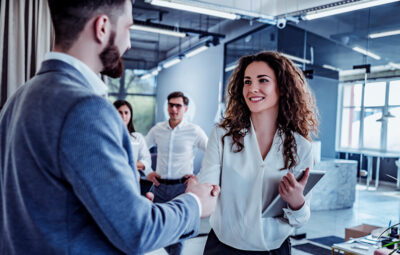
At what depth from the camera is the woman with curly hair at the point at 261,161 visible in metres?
1.37

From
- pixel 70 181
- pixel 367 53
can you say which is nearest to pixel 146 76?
pixel 367 53

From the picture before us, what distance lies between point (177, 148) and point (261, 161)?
277cm

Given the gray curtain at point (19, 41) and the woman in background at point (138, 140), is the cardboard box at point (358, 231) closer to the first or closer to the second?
the woman in background at point (138, 140)

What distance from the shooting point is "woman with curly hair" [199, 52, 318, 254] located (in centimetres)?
137

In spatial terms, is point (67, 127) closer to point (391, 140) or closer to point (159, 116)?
point (391, 140)

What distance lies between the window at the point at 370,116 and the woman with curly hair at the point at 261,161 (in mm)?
3132

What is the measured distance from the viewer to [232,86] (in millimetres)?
1839

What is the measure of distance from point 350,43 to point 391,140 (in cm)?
156

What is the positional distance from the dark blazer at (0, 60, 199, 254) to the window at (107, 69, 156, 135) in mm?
5910

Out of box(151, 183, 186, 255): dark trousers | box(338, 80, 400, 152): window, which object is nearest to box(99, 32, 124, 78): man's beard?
box(151, 183, 186, 255): dark trousers

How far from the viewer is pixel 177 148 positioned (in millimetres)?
4148

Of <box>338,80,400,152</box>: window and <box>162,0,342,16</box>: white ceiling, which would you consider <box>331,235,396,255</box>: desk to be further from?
<box>162,0,342,16</box>: white ceiling

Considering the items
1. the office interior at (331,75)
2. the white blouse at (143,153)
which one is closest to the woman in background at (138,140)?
the white blouse at (143,153)

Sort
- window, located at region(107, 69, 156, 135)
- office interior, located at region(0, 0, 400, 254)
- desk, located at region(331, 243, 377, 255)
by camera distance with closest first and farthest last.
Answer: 1. desk, located at region(331, 243, 377, 255)
2. office interior, located at region(0, 0, 400, 254)
3. window, located at region(107, 69, 156, 135)
